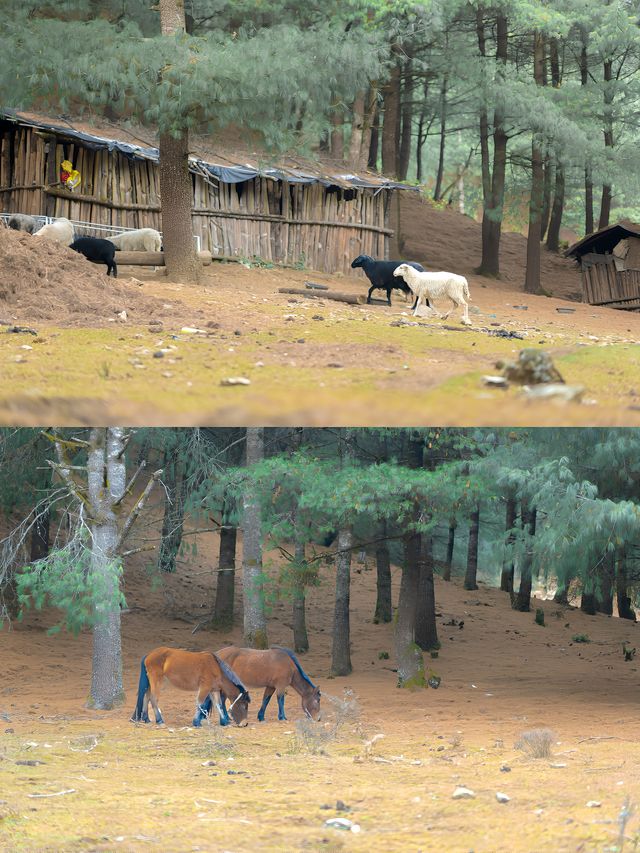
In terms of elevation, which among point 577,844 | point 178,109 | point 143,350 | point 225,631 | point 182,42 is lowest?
point 225,631

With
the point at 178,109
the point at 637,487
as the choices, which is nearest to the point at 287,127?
the point at 178,109

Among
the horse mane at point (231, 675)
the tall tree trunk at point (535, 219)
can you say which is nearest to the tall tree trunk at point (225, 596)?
the horse mane at point (231, 675)

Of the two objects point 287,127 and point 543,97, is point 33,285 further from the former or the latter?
point 543,97

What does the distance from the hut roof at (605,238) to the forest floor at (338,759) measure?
10.5 m

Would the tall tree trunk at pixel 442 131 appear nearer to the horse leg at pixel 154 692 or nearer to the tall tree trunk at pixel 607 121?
the tall tree trunk at pixel 607 121

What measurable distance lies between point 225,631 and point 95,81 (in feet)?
34.4

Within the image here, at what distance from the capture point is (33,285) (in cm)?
707

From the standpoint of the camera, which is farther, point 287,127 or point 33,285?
point 287,127

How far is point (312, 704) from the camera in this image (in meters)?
12.8

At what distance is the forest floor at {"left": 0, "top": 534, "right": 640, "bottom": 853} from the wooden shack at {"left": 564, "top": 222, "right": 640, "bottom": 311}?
942 cm

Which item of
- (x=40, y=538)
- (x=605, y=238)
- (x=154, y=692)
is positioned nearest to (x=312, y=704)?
(x=154, y=692)

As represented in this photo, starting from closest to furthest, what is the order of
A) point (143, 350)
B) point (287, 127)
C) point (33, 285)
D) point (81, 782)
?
point (143, 350)
point (33, 285)
point (81, 782)
point (287, 127)

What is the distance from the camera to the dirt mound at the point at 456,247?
2800 centimetres

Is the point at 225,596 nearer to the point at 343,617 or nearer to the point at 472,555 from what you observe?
the point at 343,617
